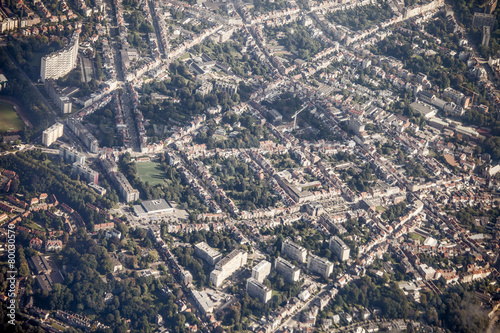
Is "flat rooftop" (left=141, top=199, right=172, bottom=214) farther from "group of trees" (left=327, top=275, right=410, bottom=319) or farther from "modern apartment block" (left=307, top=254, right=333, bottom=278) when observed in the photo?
"group of trees" (left=327, top=275, right=410, bottom=319)

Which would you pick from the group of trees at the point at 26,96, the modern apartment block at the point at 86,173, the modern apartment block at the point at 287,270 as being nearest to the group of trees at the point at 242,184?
the modern apartment block at the point at 287,270

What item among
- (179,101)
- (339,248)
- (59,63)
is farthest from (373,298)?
(59,63)

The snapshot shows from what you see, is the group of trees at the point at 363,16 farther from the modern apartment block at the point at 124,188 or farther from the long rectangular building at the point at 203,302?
the long rectangular building at the point at 203,302

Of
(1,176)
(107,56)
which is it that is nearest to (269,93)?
(107,56)

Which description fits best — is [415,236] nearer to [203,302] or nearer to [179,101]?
[203,302]

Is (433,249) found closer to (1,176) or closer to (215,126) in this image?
(215,126)

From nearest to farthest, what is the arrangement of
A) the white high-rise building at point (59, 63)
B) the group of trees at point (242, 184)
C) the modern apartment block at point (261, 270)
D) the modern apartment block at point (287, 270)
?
1. the modern apartment block at point (261, 270)
2. the modern apartment block at point (287, 270)
3. the group of trees at point (242, 184)
4. the white high-rise building at point (59, 63)

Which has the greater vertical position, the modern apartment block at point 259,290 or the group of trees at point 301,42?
the group of trees at point 301,42

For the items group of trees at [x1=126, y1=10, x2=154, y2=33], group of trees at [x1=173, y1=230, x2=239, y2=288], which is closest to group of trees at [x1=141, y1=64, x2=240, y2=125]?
group of trees at [x1=126, y1=10, x2=154, y2=33]
